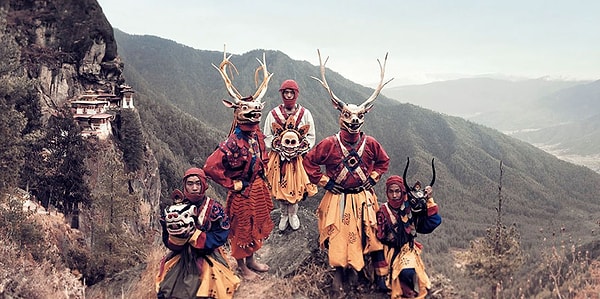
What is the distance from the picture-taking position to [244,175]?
5.44 metres

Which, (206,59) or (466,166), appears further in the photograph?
(206,59)

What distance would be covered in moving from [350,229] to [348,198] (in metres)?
0.41

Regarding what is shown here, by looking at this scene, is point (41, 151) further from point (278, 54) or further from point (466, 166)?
point (278, 54)

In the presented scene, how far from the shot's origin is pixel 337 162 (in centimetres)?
546

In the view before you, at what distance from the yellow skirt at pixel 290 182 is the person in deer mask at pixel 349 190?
0.73 m

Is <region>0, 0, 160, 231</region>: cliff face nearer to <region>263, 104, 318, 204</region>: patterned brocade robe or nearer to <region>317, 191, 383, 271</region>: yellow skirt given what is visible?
<region>263, 104, 318, 204</region>: patterned brocade robe

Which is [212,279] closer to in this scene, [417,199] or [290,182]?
[290,182]

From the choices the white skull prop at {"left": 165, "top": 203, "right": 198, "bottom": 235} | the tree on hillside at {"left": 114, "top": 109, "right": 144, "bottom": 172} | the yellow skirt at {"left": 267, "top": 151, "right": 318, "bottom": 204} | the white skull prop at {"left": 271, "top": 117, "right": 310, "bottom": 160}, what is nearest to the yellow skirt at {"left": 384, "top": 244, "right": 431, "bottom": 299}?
the yellow skirt at {"left": 267, "top": 151, "right": 318, "bottom": 204}

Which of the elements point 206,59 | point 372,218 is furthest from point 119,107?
point 206,59

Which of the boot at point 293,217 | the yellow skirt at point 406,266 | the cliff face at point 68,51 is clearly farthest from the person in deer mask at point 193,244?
the cliff face at point 68,51

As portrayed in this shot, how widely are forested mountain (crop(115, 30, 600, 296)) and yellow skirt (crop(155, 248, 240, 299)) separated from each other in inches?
1872

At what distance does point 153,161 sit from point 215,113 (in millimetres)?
82641

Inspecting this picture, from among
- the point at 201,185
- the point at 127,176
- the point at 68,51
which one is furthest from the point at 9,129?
the point at 68,51

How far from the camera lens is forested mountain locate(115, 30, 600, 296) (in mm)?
72062
